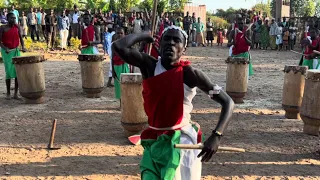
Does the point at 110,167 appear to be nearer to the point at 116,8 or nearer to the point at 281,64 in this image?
the point at 281,64

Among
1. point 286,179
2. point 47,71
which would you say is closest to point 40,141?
point 286,179

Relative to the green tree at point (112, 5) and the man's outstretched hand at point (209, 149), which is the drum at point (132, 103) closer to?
the man's outstretched hand at point (209, 149)

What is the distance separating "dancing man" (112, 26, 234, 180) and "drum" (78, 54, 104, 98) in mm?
5419

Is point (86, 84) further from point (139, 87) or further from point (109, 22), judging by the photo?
point (109, 22)

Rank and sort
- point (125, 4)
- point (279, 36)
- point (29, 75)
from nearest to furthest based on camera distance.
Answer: point (29, 75), point (279, 36), point (125, 4)

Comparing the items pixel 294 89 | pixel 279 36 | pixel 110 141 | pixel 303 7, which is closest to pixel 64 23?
pixel 279 36

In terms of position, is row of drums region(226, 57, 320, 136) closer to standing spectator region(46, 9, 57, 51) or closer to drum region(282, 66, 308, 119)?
drum region(282, 66, 308, 119)

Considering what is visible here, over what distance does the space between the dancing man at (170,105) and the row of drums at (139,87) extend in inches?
106

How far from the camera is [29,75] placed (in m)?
7.59

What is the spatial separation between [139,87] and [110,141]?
93cm

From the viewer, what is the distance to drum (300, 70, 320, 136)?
5488 mm

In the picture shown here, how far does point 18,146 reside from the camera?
540 centimetres

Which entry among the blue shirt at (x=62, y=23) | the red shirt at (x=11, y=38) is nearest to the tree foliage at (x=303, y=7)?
the blue shirt at (x=62, y=23)

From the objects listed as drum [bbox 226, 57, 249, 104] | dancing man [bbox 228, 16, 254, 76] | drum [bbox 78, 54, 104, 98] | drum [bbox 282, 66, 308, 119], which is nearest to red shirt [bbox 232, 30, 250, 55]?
dancing man [bbox 228, 16, 254, 76]
